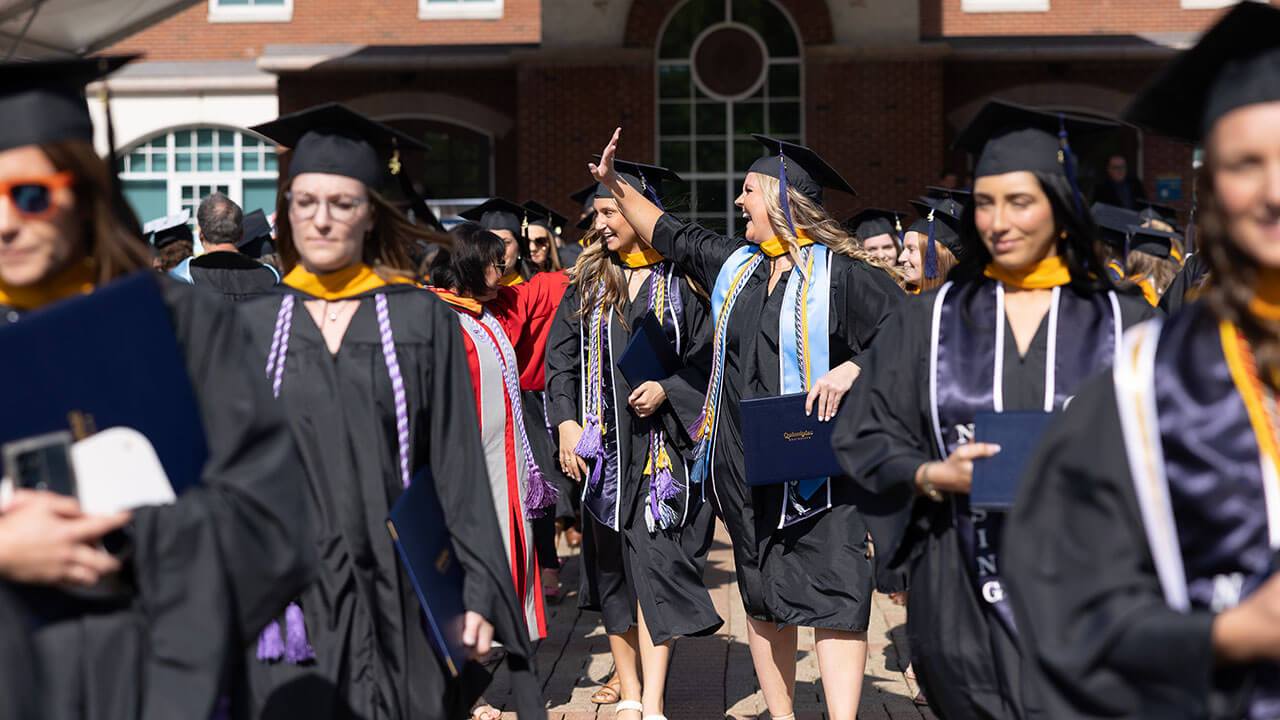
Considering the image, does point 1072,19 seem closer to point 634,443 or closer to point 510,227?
point 510,227

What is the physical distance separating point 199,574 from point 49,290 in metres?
0.61

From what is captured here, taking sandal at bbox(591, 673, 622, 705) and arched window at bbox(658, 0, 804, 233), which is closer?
sandal at bbox(591, 673, 622, 705)

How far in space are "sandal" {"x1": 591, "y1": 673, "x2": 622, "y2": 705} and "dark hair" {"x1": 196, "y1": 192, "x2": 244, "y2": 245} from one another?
3.28m

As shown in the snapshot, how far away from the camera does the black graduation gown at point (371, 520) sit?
3379mm

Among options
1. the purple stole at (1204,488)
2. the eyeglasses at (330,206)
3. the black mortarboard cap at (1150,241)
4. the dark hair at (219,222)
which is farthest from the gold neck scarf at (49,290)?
the black mortarboard cap at (1150,241)

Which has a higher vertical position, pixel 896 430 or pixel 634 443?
pixel 896 430

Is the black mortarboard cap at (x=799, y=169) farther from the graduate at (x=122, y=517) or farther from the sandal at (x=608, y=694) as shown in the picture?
the graduate at (x=122, y=517)

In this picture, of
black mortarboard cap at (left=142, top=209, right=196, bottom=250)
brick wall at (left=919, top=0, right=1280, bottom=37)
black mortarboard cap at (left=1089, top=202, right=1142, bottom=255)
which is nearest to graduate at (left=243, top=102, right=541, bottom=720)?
black mortarboard cap at (left=1089, top=202, right=1142, bottom=255)

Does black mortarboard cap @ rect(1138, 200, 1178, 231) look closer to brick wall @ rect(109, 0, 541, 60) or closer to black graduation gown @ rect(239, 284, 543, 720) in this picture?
black graduation gown @ rect(239, 284, 543, 720)

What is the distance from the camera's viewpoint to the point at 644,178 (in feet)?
20.8

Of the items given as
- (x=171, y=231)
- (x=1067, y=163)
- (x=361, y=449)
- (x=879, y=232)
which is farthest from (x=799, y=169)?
(x=171, y=231)

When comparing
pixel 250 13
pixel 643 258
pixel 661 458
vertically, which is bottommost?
pixel 661 458

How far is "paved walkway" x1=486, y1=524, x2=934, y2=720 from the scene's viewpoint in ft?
19.4

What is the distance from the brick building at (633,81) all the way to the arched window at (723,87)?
0.10ft
